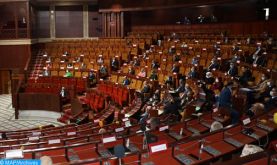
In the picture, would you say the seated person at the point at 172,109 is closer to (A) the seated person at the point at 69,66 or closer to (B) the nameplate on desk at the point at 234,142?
(B) the nameplate on desk at the point at 234,142

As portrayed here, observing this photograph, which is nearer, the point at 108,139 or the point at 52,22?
the point at 108,139

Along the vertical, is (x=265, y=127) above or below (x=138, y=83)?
above

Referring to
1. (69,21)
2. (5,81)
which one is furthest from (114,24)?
(5,81)

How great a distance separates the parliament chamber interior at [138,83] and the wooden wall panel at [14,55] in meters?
0.05

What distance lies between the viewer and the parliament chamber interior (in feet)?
13.7

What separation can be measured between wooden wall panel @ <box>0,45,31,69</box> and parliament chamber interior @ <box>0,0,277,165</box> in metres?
0.05

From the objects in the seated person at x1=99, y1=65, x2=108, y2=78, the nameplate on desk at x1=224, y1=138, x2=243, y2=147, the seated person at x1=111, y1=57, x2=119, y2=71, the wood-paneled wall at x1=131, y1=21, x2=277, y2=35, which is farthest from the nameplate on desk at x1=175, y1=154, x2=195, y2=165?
the wood-paneled wall at x1=131, y1=21, x2=277, y2=35

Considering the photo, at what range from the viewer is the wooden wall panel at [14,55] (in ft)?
53.6

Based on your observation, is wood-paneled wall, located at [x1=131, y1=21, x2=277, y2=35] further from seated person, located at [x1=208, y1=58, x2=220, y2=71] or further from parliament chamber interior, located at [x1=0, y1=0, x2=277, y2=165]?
seated person, located at [x1=208, y1=58, x2=220, y2=71]

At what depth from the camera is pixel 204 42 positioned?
516 inches

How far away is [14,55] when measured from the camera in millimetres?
16422

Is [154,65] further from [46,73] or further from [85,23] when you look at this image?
[85,23]

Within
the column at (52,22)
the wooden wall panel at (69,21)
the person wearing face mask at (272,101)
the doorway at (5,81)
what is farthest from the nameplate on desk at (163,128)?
the column at (52,22)

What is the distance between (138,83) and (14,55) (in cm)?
835
